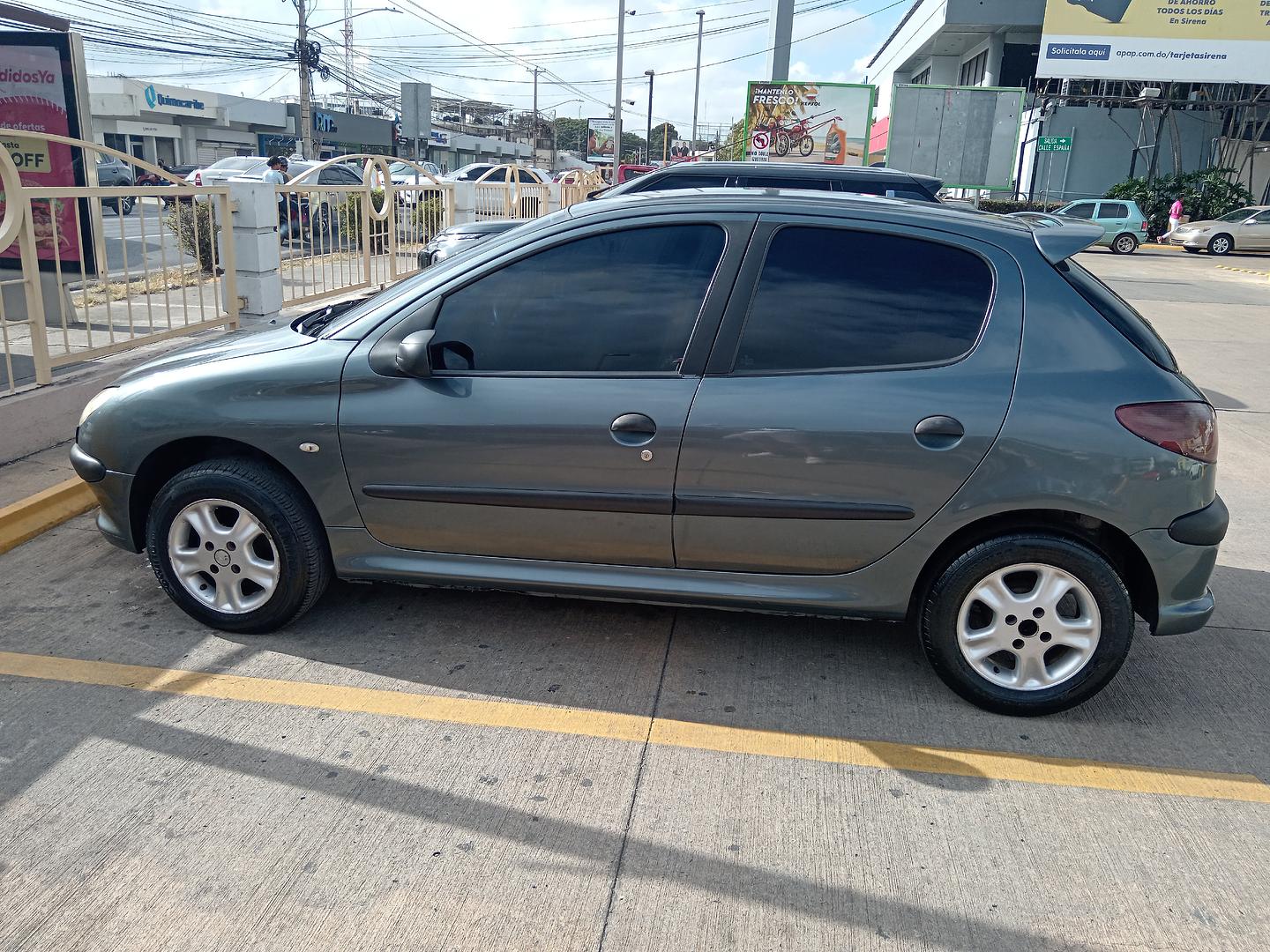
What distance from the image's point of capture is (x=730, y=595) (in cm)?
357

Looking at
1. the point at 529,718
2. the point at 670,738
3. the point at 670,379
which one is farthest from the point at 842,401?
the point at 529,718

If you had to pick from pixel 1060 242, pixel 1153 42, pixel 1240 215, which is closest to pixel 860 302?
pixel 1060 242

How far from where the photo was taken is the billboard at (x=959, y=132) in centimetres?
3114

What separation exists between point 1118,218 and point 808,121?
9.11 m

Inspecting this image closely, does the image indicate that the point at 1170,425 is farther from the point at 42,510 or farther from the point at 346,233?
the point at 346,233

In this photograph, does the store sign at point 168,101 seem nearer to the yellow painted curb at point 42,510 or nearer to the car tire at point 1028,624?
the yellow painted curb at point 42,510

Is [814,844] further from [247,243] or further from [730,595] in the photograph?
[247,243]

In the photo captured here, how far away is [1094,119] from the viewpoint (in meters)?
36.0

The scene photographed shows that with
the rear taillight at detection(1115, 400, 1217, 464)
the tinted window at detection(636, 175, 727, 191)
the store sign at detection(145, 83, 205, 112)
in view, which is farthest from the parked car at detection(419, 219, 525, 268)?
the store sign at detection(145, 83, 205, 112)

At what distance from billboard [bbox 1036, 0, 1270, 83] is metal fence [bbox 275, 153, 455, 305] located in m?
27.5

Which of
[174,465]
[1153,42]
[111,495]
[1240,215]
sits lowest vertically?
[111,495]

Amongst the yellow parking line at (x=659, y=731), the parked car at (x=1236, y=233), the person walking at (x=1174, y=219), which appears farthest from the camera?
the person walking at (x=1174, y=219)

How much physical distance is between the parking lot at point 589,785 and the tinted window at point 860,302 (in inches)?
46.8

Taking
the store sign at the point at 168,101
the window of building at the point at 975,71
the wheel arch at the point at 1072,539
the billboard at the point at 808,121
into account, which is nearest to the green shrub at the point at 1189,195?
the window of building at the point at 975,71
